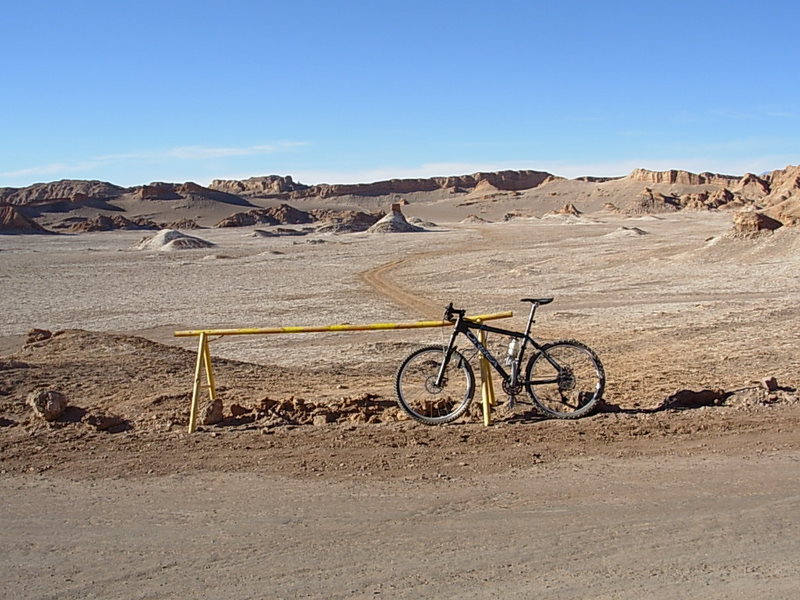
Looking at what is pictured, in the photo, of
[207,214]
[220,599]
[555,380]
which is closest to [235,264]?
[555,380]

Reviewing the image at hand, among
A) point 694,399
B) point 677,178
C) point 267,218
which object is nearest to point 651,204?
point 677,178

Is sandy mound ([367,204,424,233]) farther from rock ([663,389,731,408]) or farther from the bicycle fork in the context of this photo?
the bicycle fork

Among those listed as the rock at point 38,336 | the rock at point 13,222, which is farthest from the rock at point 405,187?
the rock at point 38,336

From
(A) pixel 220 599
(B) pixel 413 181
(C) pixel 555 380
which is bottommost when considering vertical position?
(A) pixel 220 599

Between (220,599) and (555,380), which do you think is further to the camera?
(555,380)

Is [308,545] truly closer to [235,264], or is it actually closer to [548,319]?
[548,319]

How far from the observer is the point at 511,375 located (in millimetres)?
7293

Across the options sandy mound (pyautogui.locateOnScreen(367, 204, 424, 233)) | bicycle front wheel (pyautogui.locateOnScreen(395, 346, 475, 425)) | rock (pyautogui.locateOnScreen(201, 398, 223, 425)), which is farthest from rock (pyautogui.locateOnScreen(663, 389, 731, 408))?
sandy mound (pyautogui.locateOnScreen(367, 204, 424, 233))

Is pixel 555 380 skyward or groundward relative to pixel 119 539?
skyward

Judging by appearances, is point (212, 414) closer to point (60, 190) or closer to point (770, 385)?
point (770, 385)

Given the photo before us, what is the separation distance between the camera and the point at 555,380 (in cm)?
714

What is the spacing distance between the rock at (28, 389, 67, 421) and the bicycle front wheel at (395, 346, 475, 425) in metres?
2.74

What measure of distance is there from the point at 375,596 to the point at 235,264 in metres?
37.8

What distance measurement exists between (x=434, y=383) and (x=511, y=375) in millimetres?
629
